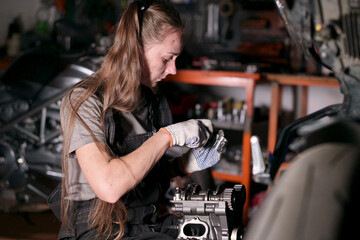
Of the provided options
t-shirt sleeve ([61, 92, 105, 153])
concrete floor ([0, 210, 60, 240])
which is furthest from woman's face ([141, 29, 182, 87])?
concrete floor ([0, 210, 60, 240])

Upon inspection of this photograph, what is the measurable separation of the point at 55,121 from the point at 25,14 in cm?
165

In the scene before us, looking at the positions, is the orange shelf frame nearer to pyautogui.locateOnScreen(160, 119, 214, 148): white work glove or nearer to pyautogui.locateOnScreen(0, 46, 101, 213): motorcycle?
pyautogui.locateOnScreen(0, 46, 101, 213): motorcycle

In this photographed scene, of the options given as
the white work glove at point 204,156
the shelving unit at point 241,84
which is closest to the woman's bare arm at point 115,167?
the white work glove at point 204,156

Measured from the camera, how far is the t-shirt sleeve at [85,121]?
1339 mm

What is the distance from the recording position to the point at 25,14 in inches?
166

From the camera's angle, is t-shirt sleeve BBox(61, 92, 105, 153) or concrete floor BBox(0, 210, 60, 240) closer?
t-shirt sleeve BBox(61, 92, 105, 153)

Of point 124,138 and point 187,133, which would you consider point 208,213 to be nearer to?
point 187,133

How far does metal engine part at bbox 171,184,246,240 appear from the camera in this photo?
4.26 feet

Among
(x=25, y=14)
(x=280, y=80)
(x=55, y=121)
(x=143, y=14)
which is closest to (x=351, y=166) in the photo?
(x=143, y=14)

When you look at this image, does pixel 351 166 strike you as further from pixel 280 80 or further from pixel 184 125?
pixel 280 80

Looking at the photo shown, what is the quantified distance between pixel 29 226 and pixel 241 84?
1598 mm

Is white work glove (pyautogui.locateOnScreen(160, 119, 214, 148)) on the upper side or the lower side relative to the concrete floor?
upper

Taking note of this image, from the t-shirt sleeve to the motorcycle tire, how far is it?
0.63 metres

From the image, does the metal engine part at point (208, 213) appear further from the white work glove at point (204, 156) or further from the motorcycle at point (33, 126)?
the motorcycle at point (33, 126)
